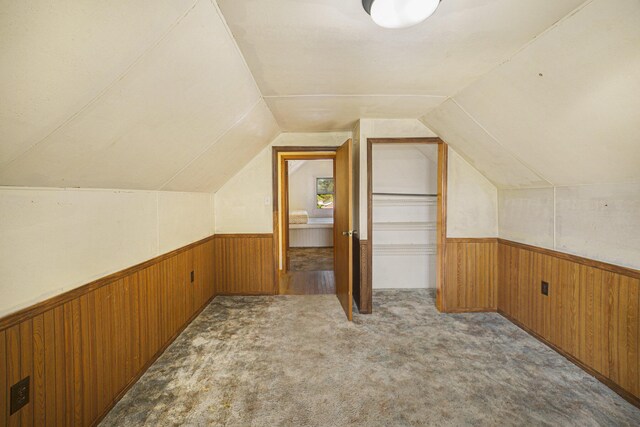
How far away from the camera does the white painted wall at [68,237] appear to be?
1237 millimetres

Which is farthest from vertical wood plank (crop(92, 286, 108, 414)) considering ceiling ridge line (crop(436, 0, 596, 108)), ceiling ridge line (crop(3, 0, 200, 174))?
ceiling ridge line (crop(436, 0, 596, 108))

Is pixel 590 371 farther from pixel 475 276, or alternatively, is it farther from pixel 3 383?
pixel 3 383

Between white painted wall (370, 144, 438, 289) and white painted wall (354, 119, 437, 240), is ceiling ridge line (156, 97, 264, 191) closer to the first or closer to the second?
white painted wall (354, 119, 437, 240)

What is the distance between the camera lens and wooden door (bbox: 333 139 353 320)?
3062mm

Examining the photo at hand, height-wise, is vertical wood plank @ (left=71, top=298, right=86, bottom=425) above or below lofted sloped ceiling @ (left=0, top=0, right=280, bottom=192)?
below

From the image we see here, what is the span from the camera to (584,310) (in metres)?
2.19

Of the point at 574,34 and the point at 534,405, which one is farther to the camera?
the point at 534,405

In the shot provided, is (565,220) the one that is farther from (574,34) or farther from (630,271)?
(574,34)

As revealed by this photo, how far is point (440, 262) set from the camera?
3297 millimetres

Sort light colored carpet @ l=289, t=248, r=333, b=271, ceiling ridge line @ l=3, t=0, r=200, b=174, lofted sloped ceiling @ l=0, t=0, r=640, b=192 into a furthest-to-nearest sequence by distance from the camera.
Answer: light colored carpet @ l=289, t=248, r=333, b=271, ceiling ridge line @ l=3, t=0, r=200, b=174, lofted sloped ceiling @ l=0, t=0, r=640, b=192

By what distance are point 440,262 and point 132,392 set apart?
9.94 feet

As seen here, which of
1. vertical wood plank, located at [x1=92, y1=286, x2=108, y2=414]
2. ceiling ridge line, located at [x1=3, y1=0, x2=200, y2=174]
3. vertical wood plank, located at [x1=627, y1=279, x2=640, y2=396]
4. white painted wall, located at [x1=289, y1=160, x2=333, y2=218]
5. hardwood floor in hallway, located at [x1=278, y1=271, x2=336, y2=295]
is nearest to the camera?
ceiling ridge line, located at [x1=3, y1=0, x2=200, y2=174]

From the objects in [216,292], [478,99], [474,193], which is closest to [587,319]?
[474,193]

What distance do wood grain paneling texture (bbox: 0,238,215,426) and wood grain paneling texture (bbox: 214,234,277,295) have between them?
1168 millimetres
